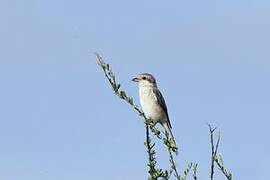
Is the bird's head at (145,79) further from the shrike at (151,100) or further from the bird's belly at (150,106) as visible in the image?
the bird's belly at (150,106)

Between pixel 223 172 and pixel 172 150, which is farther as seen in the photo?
pixel 172 150

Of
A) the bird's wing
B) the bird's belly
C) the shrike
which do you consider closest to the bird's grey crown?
the shrike

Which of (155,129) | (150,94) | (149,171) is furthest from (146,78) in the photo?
(149,171)

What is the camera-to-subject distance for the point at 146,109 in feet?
58.2

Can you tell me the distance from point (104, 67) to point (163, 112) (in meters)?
10.5

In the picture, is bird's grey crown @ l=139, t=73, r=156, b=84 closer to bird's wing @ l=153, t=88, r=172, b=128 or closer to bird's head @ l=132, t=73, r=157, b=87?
bird's head @ l=132, t=73, r=157, b=87

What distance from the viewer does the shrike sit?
696 inches

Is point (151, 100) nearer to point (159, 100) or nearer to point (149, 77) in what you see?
point (159, 100)

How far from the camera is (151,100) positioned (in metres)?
18.0

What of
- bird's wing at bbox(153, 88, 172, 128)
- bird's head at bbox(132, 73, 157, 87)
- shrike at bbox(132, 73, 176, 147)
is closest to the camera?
shrike at bbox(132, 73, 176, 147)

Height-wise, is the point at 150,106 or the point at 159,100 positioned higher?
the point at 159,100

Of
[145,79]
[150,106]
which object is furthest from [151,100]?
[145,79]

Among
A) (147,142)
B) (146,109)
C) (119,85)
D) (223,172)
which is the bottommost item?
(223,172)

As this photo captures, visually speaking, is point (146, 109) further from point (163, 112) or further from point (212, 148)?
point (212, 148)
